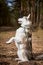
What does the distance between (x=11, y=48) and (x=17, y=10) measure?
1.99 ft

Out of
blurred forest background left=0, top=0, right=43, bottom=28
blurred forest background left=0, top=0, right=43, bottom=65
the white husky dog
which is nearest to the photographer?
the white husky dog

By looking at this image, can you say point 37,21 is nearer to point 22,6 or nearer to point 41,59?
point 22,6

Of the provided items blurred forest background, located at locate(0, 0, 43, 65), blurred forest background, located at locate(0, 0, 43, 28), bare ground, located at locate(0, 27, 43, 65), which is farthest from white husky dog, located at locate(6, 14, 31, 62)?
blurred forest background, located at locate(0, 0, 43, 28)

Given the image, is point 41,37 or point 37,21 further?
point 37,21

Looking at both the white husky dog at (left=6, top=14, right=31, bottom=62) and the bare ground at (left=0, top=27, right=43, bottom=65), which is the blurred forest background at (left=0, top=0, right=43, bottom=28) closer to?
the bare ground at (left=0, top=27, right=43, bottom=65)

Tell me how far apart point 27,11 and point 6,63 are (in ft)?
2.43

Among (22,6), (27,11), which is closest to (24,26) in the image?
(27,11)

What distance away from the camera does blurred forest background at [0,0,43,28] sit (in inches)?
88.5

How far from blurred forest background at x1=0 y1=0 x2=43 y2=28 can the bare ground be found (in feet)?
0.23

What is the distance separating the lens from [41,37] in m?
2.18

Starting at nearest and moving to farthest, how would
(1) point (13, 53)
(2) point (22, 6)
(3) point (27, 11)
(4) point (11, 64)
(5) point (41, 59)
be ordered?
(4) point (11, 64)
(5) point (41, 59)
(1) point (13, 53)
(3) point (27, 11)
(2) point (22, 6)

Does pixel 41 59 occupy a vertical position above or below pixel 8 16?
below

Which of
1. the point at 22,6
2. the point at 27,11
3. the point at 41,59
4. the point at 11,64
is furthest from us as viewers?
the point at 22,6

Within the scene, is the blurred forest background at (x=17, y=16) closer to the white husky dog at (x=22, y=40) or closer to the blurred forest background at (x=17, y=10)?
the blurred forest background at (x=17, y=10)
